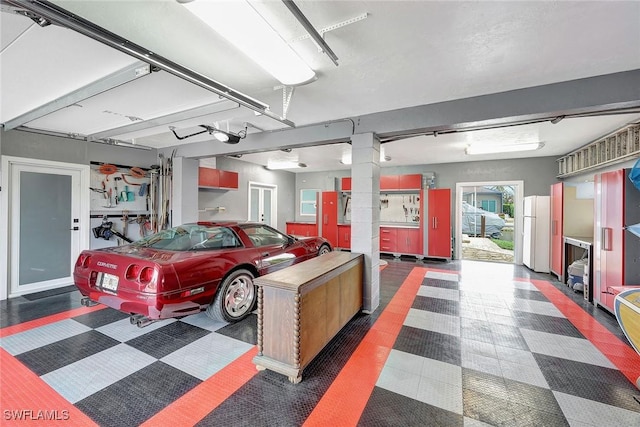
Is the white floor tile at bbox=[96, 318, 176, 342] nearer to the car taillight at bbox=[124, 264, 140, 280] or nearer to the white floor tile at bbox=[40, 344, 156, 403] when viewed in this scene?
the white floor tile at bbox=[40, 344, 156, 403]

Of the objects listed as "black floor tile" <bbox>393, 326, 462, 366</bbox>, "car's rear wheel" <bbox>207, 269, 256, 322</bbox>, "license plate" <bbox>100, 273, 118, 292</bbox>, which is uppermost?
"license plate" <bbox>100, 273, 118, 292</bbox>

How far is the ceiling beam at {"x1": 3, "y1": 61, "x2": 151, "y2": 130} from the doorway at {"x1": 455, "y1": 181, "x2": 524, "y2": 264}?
714 centimetres

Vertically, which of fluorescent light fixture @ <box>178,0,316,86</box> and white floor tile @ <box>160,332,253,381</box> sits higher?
fluorescent light fixture @ <box>178,0,316,86</box>

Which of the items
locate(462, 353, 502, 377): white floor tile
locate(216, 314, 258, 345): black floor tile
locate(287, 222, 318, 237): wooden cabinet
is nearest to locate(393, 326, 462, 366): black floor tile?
locate(462, 353, 502, 377): white floor tile

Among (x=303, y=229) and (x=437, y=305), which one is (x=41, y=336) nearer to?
(x=437, y=305)

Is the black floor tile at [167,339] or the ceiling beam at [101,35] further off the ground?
the ceiling beam at [101,35]

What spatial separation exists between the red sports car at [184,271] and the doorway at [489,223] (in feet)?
18.9

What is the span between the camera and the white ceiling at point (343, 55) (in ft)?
5.38

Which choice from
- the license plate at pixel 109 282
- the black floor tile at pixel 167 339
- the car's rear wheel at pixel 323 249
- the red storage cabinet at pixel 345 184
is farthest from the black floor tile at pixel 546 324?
the red storage cabinet at pixel 345 184

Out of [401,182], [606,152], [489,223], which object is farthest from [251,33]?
[489,223]

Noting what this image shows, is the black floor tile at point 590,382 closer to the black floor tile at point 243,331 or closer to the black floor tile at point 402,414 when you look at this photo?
the black floor tile at point 402,414

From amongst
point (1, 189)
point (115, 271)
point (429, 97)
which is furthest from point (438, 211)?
point (1, 189)

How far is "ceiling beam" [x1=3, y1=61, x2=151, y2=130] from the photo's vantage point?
217 cm

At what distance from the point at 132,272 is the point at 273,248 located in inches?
62.4
